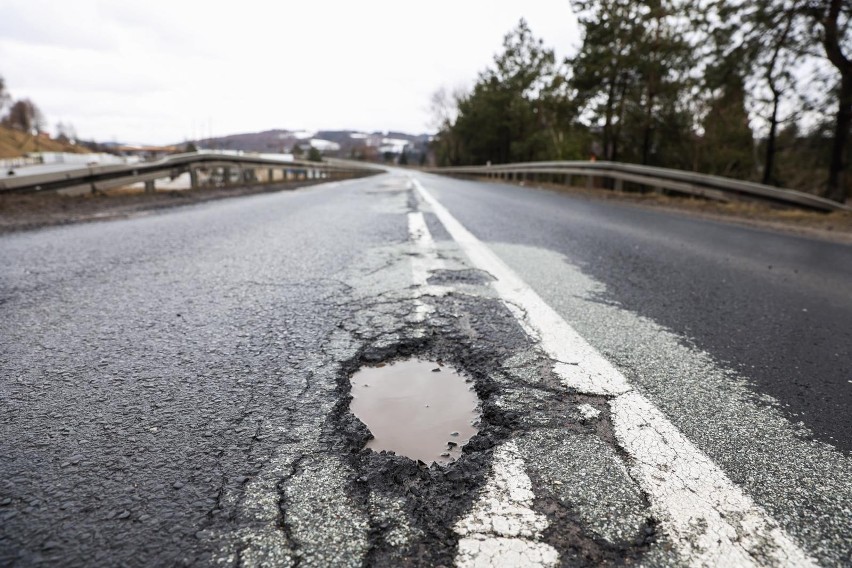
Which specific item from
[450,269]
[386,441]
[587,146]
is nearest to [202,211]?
[450,269]

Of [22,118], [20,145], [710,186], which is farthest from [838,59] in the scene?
[22,118]

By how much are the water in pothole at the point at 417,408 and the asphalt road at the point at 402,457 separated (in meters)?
0.06

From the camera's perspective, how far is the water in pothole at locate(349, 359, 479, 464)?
1312 millimetres

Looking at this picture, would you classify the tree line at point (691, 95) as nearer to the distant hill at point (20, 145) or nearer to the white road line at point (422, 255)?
the white road line at point (422, 255)

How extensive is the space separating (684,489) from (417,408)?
75 centimetres

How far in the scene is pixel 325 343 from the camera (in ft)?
6.36

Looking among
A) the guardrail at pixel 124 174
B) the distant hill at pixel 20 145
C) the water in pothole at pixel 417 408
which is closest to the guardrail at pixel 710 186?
the water in pothole at pixel 417 408

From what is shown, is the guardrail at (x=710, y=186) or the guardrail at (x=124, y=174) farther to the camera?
the guardrail at (x=710, y=186)

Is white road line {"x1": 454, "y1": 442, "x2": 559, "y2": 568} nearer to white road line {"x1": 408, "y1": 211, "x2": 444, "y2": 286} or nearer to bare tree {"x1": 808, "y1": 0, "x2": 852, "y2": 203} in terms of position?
white road line {"x1": 408, "y1": 211, "x2": 444, "y2": 286}

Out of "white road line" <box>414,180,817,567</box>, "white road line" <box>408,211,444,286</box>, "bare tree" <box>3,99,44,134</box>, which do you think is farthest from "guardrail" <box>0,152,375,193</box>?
"bare tree" <box>3,99,44,134</box>

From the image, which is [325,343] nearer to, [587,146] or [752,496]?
[752,496]

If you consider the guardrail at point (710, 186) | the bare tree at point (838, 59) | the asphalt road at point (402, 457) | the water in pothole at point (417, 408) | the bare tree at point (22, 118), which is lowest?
the water in pothole at point (417, 408)

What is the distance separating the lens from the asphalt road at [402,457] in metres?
0.94

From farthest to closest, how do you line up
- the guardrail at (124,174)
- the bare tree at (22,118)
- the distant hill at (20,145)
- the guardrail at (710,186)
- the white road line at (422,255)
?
the bare tree at (22,118)
the distant hill at (20,145)
the guardrail at (710,186)
the guardrail at (124,174)
the white road line at (422,255)
